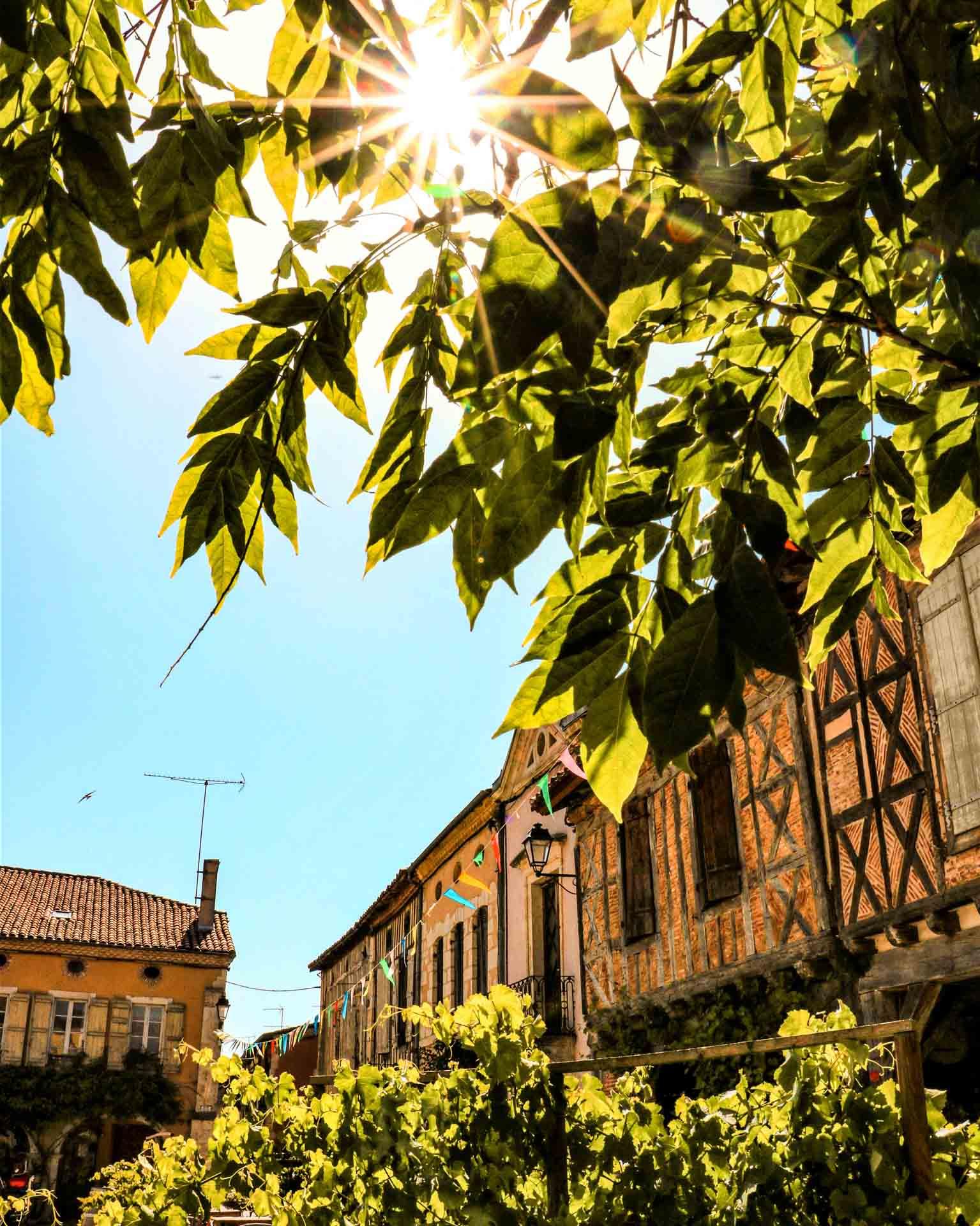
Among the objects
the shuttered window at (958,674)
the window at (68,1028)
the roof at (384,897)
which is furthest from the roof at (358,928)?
the shuttered window at (958,674)

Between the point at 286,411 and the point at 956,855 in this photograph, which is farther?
the point at 956,855

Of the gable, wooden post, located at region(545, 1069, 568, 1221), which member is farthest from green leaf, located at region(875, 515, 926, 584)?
the gable

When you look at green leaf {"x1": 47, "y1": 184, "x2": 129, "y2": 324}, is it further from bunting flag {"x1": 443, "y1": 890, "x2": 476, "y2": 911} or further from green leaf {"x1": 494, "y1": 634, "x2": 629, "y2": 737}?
bunting flag {"x1": 443, "y1": 890, "x2": 476, "y2": 911}

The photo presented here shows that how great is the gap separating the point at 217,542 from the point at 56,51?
525 millimetres

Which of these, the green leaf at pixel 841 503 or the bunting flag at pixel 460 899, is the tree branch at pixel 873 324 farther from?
the bunting flag at pixel 460 899

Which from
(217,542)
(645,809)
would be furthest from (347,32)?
(645,809)

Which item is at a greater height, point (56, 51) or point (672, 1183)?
point (56, 51)

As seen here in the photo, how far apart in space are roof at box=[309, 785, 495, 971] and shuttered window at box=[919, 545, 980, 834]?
32.5 ft

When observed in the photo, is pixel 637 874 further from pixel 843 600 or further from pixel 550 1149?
pixel 843 600

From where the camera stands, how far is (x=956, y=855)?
269 inches

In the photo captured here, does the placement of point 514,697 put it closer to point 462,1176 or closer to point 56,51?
point 56,51

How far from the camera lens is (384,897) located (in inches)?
906

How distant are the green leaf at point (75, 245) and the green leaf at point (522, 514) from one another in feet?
1.38

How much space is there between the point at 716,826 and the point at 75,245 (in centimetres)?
927
